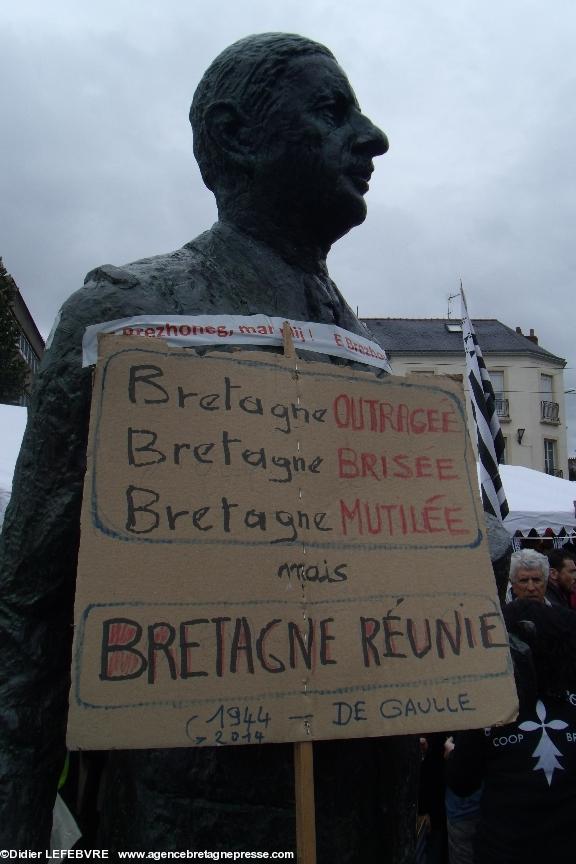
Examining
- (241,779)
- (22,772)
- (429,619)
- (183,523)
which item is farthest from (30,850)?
(429,619)

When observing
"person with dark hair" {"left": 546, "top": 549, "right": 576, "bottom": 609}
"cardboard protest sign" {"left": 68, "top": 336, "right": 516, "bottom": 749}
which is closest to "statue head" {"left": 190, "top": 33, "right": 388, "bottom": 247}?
"cardboard protest sign" {"left": 68, "top": 336, "right": 516, "bottom": 749}

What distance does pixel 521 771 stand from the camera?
2754 mm

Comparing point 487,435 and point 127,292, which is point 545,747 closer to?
point 127,292

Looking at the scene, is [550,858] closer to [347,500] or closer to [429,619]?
[429,619]

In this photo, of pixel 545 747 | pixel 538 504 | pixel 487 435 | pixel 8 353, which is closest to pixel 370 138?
pixel 545 747

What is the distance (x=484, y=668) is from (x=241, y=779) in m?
0.49

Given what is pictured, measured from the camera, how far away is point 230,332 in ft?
5.10

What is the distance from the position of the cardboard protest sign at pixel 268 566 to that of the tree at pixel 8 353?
19980 millimetres

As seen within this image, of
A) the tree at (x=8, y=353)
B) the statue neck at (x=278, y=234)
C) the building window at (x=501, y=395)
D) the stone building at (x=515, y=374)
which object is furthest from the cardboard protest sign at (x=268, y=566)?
the building window at (x=501, y=395)

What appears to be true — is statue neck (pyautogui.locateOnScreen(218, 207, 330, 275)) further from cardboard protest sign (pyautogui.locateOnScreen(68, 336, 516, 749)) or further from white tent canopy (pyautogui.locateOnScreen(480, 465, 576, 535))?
white tent canopy (pyautogui.locateOnScreen(480, 465, 576, 535))

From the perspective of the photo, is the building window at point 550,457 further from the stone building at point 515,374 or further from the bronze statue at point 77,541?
the bronze statue at point 77,541

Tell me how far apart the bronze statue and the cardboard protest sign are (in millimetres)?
164

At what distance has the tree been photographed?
788 inches

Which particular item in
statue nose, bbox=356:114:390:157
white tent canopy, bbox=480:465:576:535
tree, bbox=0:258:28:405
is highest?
tree, bbox=0:258:28:405
